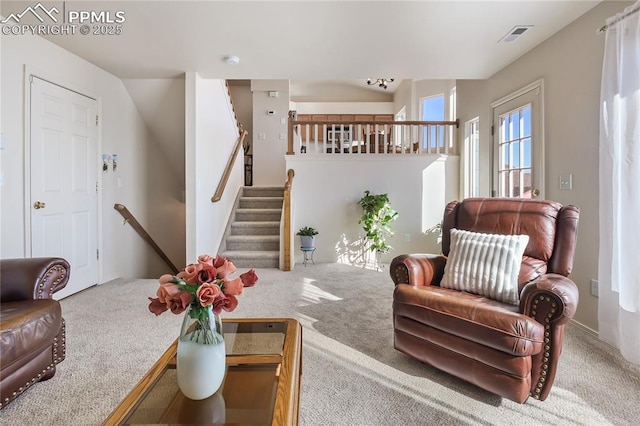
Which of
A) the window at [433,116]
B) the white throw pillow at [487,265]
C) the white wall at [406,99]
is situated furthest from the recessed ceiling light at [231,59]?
the white wall at [406,99]

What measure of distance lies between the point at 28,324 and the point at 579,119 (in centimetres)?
398

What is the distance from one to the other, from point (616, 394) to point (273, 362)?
6.03ft

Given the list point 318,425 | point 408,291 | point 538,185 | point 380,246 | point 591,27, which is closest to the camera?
point 318,425

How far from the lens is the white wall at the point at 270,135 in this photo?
7086 millimetres

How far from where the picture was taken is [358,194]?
527cm

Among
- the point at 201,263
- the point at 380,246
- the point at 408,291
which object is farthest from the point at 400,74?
the point at 201,263

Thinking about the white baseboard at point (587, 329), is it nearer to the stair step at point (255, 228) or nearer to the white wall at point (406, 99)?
the stair step at point (255, 228)

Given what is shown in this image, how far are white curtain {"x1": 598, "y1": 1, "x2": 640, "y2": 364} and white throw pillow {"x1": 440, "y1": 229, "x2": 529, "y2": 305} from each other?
0.67 meters

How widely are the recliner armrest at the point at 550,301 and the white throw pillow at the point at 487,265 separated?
0.83 feet

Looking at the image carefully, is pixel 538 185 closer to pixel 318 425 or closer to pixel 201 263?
pixel 318 425

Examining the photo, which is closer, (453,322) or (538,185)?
(453,322)

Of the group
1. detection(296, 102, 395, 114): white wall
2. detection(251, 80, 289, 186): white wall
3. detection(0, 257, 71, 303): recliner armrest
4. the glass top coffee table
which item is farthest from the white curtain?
detection(296, 102, 395, 114): white wall

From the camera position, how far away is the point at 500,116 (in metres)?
3.94

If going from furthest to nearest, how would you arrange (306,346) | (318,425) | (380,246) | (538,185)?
(380,246)
(538,185)
(306,346)
(318,425)
